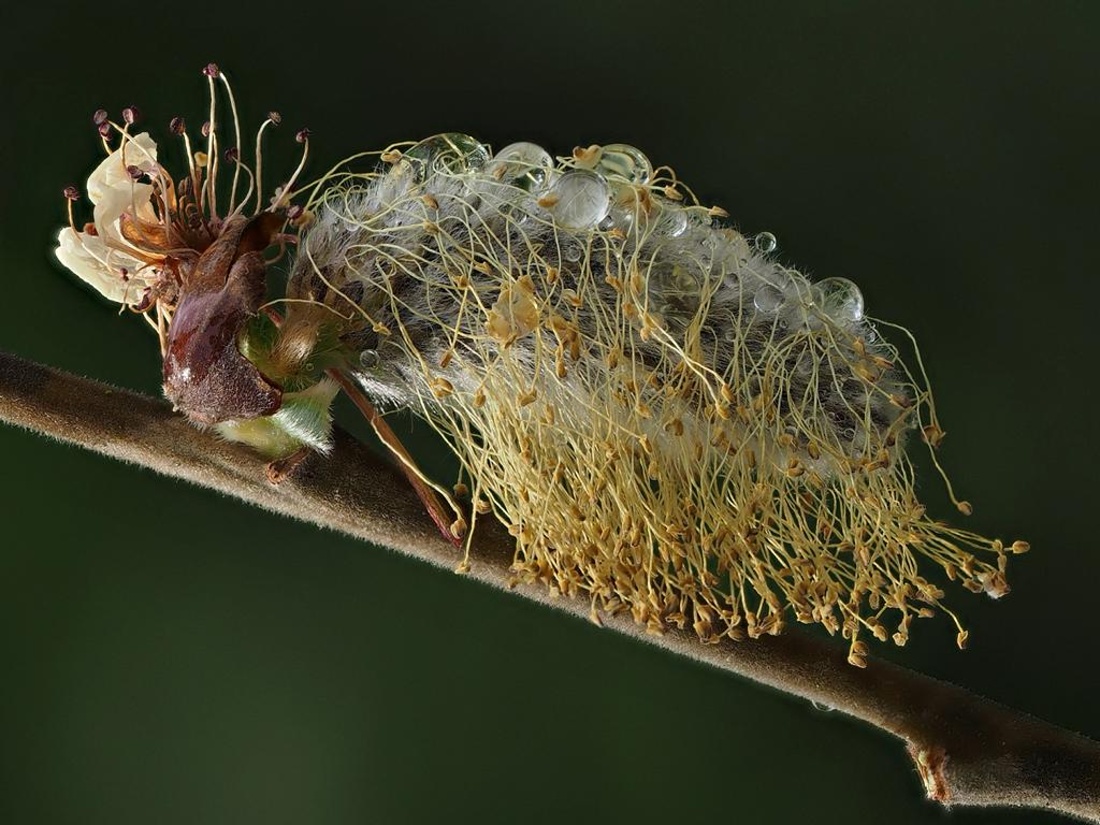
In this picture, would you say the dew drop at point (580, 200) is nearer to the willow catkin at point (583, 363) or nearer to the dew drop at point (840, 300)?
the willow catkin at point (583, 363)

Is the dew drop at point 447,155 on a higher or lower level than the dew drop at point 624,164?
lower

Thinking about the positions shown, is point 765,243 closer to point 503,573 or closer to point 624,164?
point 624,164

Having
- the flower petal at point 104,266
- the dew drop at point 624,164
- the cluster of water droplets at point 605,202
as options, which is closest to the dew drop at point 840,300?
the cluster of water droplets at point 605,202

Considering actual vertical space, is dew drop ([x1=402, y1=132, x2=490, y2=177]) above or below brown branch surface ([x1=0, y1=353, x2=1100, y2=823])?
above

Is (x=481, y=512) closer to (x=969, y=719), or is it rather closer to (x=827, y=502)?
(x=827, y=502)

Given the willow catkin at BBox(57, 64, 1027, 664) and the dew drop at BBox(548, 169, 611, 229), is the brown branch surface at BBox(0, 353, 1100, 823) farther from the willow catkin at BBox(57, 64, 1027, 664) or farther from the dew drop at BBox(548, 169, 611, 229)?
the dew drop at BBox(548, 169, 611, 229)

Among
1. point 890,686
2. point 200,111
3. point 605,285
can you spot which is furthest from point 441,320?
point 200,111

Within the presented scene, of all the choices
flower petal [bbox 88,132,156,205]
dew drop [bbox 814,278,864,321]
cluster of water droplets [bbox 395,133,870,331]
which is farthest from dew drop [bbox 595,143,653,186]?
flower petal [bbox 88,132,156,205]
